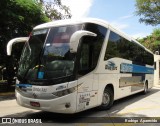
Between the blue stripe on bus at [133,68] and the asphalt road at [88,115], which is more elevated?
the blue stripe on bus at [133,68]

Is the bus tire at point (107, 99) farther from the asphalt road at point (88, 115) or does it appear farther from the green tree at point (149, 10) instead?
the green tree at point (149, 10)

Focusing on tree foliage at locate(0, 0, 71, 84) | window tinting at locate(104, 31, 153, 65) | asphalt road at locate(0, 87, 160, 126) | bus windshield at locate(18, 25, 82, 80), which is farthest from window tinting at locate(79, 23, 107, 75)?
tree foliage at locate(0, 0, 71, 84)

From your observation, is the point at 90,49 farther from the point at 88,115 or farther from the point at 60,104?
the point at 88,115

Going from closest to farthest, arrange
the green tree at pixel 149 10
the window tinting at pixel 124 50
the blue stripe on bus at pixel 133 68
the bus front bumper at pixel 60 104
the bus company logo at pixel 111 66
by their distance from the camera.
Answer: the bus front bumper at pixel 60 104
the bus company logo at pixel 111 66
the window tinting at pixel 124 50
the blue stripe on bus at pixel 133 68
the green tree at pixel 149 10

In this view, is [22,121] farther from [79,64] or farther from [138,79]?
[138,79]

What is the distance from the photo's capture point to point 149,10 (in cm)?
2917

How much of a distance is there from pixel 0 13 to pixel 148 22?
19767 mm

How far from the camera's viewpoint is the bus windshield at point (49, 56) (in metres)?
7.44

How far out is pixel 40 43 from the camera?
805 centimetres

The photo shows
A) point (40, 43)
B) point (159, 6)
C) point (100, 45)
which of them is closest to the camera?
point (40, 43)

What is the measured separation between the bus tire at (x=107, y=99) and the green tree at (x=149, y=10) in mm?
20907

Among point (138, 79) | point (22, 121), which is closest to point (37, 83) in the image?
point (22, 121)

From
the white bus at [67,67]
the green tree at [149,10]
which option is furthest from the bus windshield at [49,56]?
the green tree at [149,10]

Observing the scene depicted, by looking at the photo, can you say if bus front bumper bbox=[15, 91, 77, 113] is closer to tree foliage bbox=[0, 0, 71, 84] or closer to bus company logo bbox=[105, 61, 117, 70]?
bus company logo bbox=[105, 61, 117, 70]
